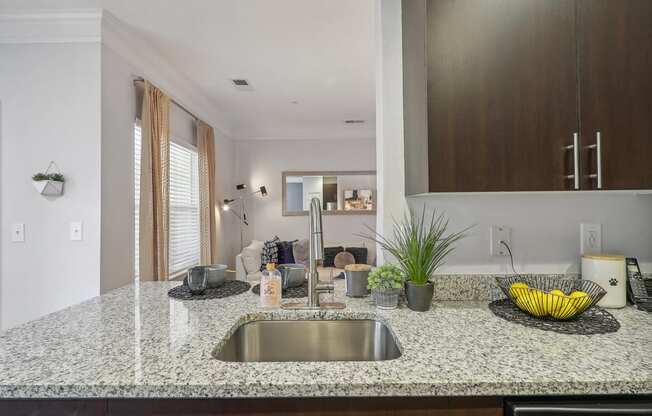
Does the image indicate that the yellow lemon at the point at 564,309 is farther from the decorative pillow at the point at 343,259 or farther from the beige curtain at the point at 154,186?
the decorative pillow at the point at 343,259

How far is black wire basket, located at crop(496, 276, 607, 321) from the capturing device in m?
1.02

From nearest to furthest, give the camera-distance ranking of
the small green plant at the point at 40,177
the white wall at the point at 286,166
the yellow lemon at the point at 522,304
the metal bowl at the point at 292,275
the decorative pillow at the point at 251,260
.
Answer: the yellow lemon at the point at 522,304, the metal bowl at the point at 292,275, the small green plant at the point at 40,177, the decorative pillow at the point at 251,260, the white wall at the point at 286,166

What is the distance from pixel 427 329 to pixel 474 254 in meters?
0.50

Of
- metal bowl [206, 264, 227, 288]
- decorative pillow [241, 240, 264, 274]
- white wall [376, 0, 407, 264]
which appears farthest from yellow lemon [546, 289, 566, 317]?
decorative pillow [241, 240, 264, 274]

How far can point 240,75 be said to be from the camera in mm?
3357

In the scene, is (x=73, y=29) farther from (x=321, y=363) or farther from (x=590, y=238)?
(x=590, y=238)

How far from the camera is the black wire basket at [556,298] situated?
102cm

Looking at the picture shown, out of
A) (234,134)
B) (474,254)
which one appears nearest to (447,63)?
(474,254)

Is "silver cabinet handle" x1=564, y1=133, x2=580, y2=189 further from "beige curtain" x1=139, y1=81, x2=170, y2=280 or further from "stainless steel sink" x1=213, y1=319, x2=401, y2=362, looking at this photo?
"beige curtain" x1=139, y1=81, x2=170, y2=280

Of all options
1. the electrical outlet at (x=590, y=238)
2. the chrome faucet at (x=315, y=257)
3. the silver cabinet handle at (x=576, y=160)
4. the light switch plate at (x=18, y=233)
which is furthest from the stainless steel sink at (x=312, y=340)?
the light switch plate at (x=18, y=233)

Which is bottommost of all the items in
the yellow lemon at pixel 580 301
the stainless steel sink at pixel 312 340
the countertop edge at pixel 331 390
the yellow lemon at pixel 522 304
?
the stainless steel sink at pixel 312 340

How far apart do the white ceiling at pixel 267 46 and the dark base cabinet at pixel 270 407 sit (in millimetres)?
2228

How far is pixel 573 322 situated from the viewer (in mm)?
1034

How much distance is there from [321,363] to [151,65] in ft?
9.85
